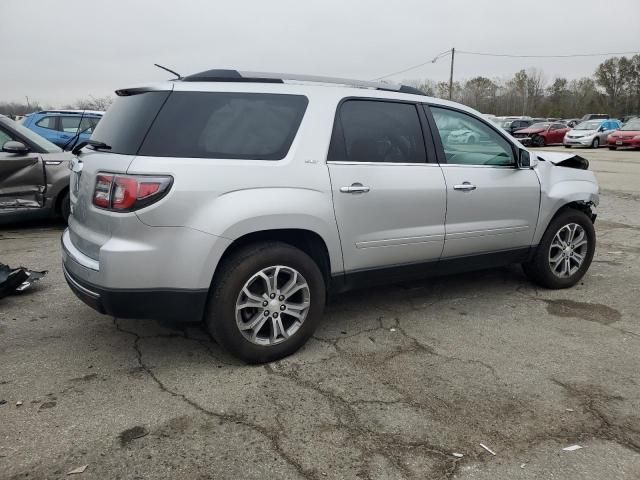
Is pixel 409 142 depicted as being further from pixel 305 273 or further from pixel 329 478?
pixel 329 478

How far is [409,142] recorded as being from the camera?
3992 mm

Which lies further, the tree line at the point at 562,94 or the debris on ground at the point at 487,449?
the tree line at the point at 562,94

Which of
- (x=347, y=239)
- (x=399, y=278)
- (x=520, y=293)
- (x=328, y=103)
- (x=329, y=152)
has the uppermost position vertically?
(x=328, y=103)

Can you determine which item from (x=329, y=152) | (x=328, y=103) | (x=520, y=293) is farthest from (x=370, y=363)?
(x=520, y=293)

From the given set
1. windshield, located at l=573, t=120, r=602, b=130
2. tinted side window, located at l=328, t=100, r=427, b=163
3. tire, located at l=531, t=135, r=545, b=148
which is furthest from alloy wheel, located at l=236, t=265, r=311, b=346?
tire, located at l=531, t=135, r=545, b=148

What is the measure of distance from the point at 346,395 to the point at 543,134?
30926mm

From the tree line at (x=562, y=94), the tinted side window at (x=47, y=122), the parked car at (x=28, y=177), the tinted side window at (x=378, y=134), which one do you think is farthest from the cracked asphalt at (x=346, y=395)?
the tree line at (x=562, y=94)

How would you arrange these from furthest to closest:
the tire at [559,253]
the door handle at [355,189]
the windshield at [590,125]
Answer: the windshield at [590,125] → the tire at [559,253] → the door handle at [355,189]

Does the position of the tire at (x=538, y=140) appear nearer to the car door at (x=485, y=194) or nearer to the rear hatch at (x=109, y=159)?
the car door at (x=485, y=194)

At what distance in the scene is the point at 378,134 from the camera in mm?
3834

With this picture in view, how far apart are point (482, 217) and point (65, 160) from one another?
586 centimetres

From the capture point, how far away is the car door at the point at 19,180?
7156mm

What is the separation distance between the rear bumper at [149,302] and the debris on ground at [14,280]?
71.6 inches

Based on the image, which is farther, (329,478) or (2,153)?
(2,153)
